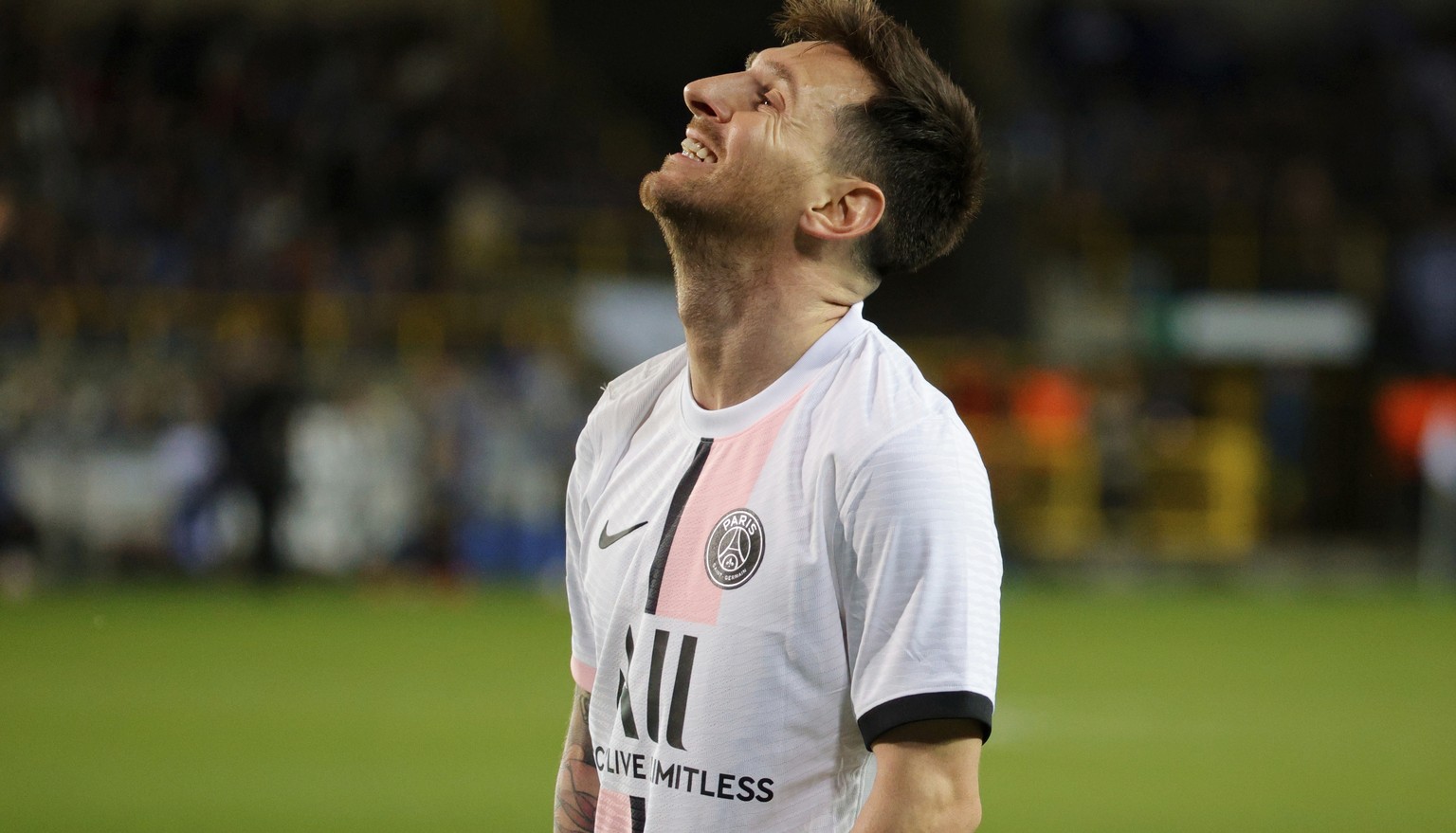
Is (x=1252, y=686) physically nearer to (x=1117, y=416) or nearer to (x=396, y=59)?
(x=1117, y=416)

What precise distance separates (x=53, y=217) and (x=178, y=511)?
4.70 m

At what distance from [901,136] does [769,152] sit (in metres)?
0.22

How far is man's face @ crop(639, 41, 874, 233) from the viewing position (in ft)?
9.30

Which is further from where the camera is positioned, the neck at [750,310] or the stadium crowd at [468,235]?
the stadium crowd at [468,235]

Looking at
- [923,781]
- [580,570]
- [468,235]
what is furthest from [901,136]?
[468,235]

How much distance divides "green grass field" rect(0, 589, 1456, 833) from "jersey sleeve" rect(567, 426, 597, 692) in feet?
15.2

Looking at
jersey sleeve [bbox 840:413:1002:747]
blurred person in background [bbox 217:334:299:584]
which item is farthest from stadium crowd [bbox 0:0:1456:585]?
jersey sleeve [bbox 840:413:1002:747]

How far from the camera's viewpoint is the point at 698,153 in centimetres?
291

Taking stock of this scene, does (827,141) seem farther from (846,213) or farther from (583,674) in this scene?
(583,674)

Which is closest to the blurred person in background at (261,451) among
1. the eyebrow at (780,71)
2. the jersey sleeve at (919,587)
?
the eyebrow at (780,71)

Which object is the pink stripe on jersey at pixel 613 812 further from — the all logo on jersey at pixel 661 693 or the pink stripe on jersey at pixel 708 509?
the pink stripe on jersey at pixel 708 509

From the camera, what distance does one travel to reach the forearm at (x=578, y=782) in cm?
304

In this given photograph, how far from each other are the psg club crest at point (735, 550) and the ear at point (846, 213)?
1.65 feet

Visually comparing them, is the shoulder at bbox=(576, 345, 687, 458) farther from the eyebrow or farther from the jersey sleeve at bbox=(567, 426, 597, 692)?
the eyebrow
